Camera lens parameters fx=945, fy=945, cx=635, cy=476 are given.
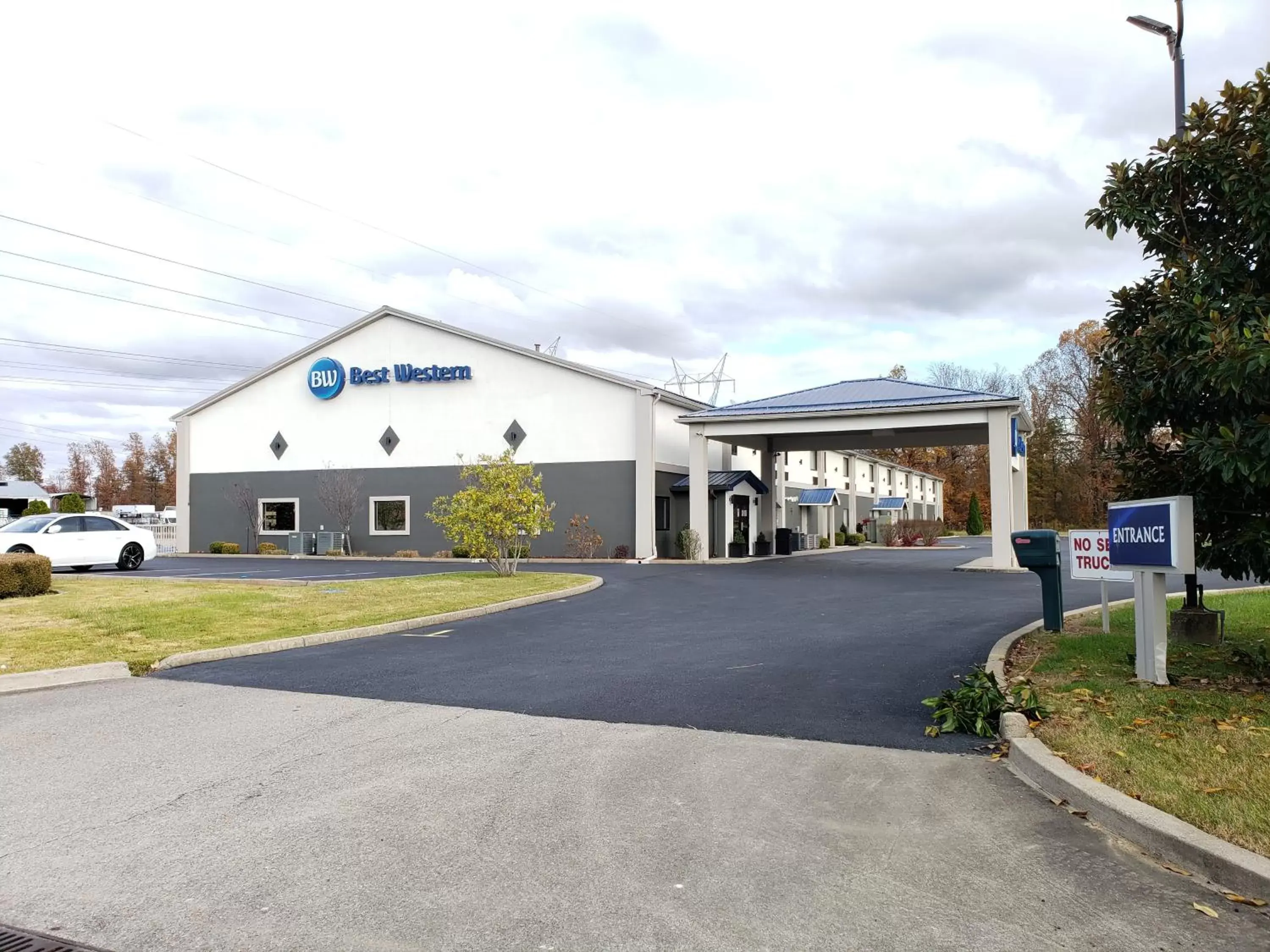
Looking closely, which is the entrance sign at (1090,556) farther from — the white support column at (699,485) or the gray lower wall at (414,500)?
the gray lower wall at (414,500)

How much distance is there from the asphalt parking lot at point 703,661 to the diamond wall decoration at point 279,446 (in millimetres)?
24023

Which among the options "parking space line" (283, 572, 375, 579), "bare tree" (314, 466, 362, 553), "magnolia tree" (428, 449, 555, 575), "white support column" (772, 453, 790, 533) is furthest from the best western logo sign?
"white support column" (772, 453, 790, 533)

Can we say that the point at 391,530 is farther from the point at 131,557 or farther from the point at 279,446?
the point at 131,557

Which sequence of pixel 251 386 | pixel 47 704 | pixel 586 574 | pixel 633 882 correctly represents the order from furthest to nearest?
pixel 251 386 → pixel 586 574 → pixel 47 704 → pixel 633 882

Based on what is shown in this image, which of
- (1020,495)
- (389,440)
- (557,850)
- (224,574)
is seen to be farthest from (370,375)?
(557,850)

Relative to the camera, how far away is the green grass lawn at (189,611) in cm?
1083

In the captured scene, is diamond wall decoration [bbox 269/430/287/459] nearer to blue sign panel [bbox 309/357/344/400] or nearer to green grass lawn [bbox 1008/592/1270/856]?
blue sign panel [bbox 309/357/344/400]

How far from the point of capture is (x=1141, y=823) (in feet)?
15.5

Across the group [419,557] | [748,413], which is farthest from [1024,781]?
[419,557]

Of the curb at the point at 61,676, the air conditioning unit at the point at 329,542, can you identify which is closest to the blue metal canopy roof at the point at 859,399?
the air conditioning unit at the point at 329,542

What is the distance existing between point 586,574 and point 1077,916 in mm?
20242

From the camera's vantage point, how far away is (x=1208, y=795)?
16.5 ft

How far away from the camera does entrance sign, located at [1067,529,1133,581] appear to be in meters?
10.7

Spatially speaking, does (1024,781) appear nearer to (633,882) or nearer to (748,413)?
(633,882)
